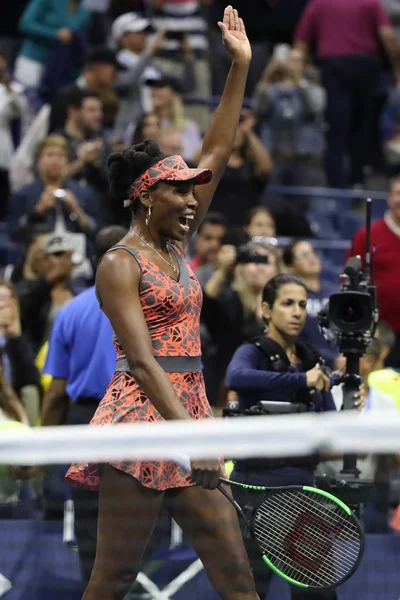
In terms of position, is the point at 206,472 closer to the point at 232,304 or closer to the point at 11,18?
the point at 232,304

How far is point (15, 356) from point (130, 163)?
2.72 m

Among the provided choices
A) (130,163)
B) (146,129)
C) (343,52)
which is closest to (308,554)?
(130,163)

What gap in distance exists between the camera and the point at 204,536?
3.97 metres

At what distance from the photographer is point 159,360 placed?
13.4 ft

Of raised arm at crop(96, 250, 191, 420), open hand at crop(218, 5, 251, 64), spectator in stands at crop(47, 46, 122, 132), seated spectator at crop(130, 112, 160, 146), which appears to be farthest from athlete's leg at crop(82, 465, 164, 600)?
spectator in stands at crop(47, 46, 122, 132)

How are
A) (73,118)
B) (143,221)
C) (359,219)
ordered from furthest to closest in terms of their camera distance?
(359,219)
(73,118)
(143,221)

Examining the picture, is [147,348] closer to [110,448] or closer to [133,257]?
[133,257]

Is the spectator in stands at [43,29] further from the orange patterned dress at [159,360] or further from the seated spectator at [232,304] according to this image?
the orange patterned dress at [159,360]

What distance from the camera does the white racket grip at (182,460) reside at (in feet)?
12.4

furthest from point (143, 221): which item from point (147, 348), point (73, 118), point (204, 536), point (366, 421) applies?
point (73, 118)

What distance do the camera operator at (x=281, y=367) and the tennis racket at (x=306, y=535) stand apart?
2.13 ft

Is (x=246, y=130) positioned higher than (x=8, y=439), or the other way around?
(x=8, y=439)

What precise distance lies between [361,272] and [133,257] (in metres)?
1.68

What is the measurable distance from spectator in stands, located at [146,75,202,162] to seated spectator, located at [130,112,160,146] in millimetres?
→ 594
